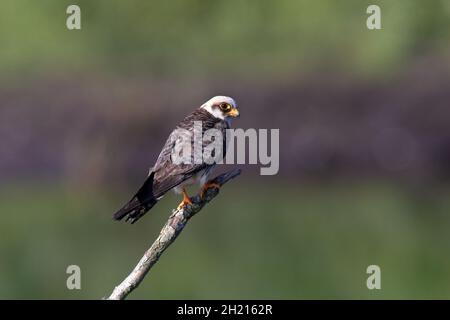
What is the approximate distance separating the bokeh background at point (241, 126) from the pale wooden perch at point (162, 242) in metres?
7.36

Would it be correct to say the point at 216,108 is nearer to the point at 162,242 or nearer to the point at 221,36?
the point at 162,242

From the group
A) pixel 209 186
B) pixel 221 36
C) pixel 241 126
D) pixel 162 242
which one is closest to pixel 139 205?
pixel 209 186

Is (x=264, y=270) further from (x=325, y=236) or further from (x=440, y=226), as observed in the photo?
(x=440, y=226)

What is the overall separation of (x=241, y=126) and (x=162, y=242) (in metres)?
22.1

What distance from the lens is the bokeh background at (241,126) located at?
64.3 feet

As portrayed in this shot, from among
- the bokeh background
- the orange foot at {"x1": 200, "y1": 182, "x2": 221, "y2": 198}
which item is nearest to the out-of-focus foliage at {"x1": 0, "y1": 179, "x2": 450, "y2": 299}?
the bokeh background

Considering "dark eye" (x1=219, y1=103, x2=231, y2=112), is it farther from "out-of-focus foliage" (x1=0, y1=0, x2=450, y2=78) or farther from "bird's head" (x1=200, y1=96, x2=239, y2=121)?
"out-of-focus foliage" (x1=0, y1=0, x2=450, y2=78)

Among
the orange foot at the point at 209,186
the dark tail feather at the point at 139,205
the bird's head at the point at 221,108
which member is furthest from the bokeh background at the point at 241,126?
the dark tail feather at the point at 139,205

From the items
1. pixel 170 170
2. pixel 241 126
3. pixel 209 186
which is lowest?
pixel 241 126

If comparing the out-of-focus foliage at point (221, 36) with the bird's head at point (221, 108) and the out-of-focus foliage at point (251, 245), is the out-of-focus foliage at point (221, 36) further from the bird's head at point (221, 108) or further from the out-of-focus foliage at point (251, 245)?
the bird's head at point (221, 108)

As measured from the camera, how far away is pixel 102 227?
917 inches

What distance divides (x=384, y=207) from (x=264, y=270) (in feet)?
17.9

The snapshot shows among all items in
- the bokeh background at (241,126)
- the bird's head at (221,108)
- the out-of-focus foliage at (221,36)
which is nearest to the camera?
the bird's head at (221,108)

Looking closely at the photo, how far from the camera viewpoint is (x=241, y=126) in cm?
2992
